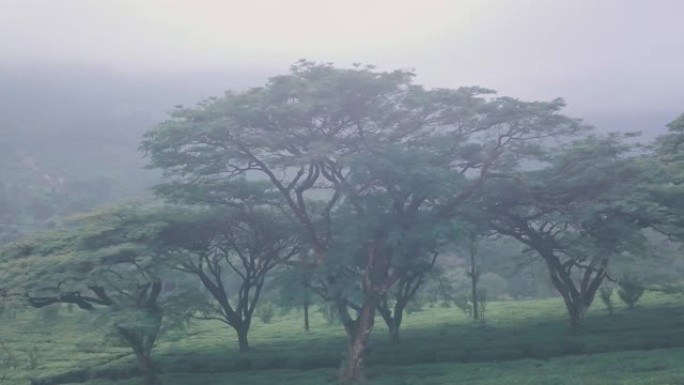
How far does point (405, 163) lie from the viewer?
1208 inches

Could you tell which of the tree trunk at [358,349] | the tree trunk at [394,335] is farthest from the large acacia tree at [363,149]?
the tree trunk at [394,335]

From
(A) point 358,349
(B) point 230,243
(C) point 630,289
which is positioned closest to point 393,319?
(A) point 358,349

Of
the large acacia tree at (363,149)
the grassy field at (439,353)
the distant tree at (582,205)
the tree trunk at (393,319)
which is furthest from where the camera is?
the tree trunk at (393,319)

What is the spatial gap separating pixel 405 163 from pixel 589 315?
21.8 m

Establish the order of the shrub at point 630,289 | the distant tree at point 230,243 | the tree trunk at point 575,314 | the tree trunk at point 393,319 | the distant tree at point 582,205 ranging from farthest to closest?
the tree trunk at point 393,319 → the tree trunk at point 575,314 → the shrub at point 630,289 → the distant tree at point 230,243 → the distant tree at point 582,205

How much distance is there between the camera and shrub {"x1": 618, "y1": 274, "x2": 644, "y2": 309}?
37662 millimetres

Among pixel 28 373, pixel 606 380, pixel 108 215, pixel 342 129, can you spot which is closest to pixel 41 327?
pixel 28 373

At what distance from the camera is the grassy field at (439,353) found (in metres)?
29.5

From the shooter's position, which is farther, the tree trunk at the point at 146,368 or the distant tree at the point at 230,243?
the distant tree at the point at 230,243

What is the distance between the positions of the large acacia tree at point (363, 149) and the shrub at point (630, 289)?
9446 millimetres

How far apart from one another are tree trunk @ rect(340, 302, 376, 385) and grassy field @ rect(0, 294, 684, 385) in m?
0.87

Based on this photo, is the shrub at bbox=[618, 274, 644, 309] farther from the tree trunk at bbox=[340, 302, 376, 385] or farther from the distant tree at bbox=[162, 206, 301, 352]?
the distant tree at bbox=[162, 206, 301, 352]

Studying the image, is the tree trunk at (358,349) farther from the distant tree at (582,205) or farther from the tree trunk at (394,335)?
the distant tree at (582,205)

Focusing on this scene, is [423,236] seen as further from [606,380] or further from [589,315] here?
[589,315]
